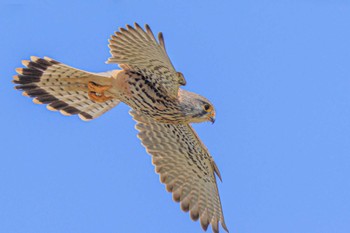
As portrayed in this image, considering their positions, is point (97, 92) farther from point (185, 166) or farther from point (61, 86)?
point (185, 166)

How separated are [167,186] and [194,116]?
4.85ft

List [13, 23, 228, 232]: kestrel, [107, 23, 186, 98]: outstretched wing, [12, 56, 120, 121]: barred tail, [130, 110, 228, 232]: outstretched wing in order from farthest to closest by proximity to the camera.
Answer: [130, 110, 228, 232]: outstretched wing → [12, 56, 120, 121]: barred tail → [13, 23, 228, 232]: kestrel → [107, 23, 186, 98]: outstretched wing

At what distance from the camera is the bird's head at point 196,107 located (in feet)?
33.5

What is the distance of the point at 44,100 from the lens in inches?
416

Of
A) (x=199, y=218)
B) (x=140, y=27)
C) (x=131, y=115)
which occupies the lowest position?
(x=199, y=218)

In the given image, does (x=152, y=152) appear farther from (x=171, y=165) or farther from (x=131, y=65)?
(x=131, y=65)

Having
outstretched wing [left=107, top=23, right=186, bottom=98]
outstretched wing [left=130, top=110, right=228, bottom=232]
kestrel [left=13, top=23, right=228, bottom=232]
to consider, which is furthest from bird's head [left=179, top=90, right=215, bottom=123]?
outstretched wing [left=130, top=110, right=228, bottom=232]

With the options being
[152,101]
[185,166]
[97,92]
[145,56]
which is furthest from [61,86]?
[185,166]

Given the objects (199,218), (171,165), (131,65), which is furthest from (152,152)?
(131,65)

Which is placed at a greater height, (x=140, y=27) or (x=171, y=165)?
(x=140, y=27)

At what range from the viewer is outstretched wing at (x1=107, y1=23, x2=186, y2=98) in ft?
31.0

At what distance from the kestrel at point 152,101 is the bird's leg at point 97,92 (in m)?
0.01

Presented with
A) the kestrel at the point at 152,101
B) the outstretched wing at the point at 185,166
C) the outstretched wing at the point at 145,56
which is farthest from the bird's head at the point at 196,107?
the outstretched wing at the point at 185,166

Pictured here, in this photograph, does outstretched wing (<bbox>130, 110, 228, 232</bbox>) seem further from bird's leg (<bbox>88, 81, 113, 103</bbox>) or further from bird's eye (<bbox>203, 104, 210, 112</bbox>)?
bird's eye (<bbox>203, 104, 210, 112</bbox>)
